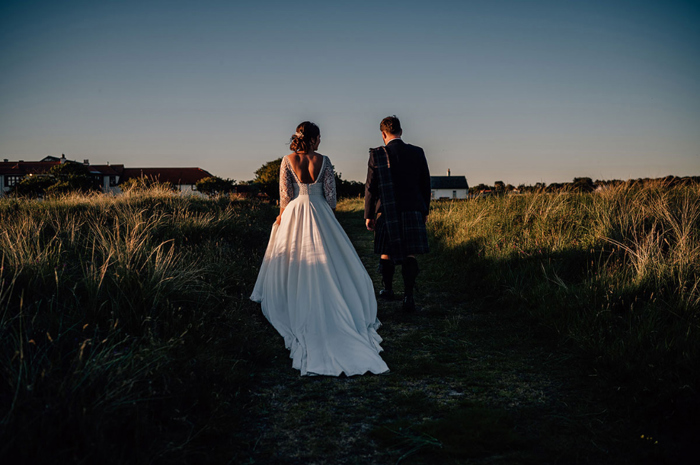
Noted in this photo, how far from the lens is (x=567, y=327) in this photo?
4250 millimetres

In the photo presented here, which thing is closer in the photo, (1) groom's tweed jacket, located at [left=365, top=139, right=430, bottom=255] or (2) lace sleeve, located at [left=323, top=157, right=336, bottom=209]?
(2) lace sleeve, located at [left=323, top=157, right=336, bottom=209]

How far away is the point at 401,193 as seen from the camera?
5805 mm

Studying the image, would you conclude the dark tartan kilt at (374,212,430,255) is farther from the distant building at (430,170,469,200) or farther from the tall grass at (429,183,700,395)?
the distant building at (430,170,469,200)

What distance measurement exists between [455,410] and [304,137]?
3.56 m

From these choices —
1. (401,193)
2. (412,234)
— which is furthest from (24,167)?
(412,234)

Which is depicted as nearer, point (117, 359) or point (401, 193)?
point (117, 359)

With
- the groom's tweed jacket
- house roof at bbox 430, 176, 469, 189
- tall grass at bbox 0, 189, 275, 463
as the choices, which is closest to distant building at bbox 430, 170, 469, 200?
house roof at bbox 430, 176, 469, 189

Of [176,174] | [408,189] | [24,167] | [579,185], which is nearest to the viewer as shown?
[408,189]

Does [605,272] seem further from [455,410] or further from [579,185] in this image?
[579,185]

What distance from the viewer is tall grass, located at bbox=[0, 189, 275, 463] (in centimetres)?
212

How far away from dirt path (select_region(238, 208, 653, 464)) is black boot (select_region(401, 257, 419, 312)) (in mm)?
1137

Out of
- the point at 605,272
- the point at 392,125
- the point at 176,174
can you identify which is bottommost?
the point at 605,272

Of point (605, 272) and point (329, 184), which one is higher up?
point (329, 184)

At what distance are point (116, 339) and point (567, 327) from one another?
161 inches
